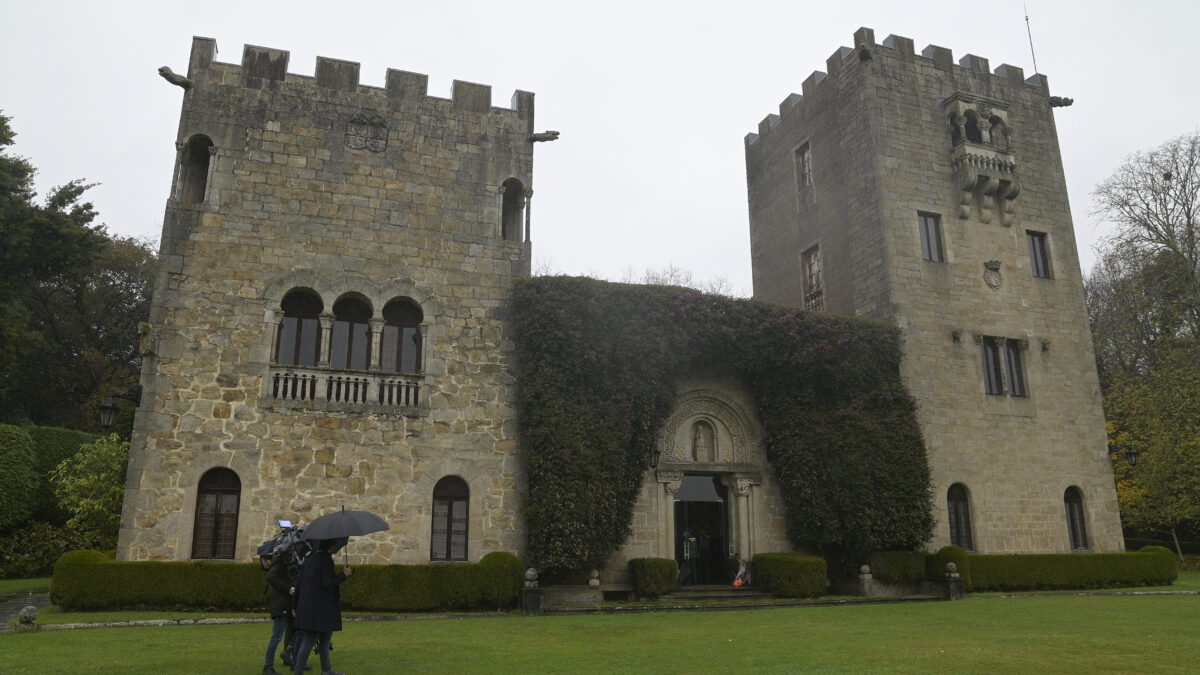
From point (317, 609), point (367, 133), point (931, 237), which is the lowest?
point (317, 609)

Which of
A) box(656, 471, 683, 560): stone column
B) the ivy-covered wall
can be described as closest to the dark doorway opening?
box(656, 471, 683, 560): stone column

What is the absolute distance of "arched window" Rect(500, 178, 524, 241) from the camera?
18953mm

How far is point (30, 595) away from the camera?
57.6ft

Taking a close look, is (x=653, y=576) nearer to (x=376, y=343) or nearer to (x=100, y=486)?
(x=376, y=343)

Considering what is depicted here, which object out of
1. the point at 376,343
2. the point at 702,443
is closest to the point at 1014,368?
the point at 702,443

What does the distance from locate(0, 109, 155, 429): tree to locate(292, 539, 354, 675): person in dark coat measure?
22.2 m

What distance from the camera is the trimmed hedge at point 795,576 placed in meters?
17.5

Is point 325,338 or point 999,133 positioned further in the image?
point 999,133

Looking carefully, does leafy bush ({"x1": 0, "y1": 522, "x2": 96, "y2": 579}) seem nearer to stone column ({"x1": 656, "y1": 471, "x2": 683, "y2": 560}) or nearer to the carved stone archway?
stone column ({"x1": 656, "y1": 471, "x2": 683, "y2": 560})

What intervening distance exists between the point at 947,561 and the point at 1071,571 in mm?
3976

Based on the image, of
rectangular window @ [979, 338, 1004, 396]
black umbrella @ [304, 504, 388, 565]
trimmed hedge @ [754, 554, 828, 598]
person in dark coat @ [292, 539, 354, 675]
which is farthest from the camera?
rectangular window @ [979, 338, 1004, 396]

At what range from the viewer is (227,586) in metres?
14.0

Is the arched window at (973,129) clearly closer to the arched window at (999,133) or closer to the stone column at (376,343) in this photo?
the arched window at (999,133)

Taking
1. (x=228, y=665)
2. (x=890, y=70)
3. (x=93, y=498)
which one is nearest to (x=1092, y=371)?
(x=890, y=70)
